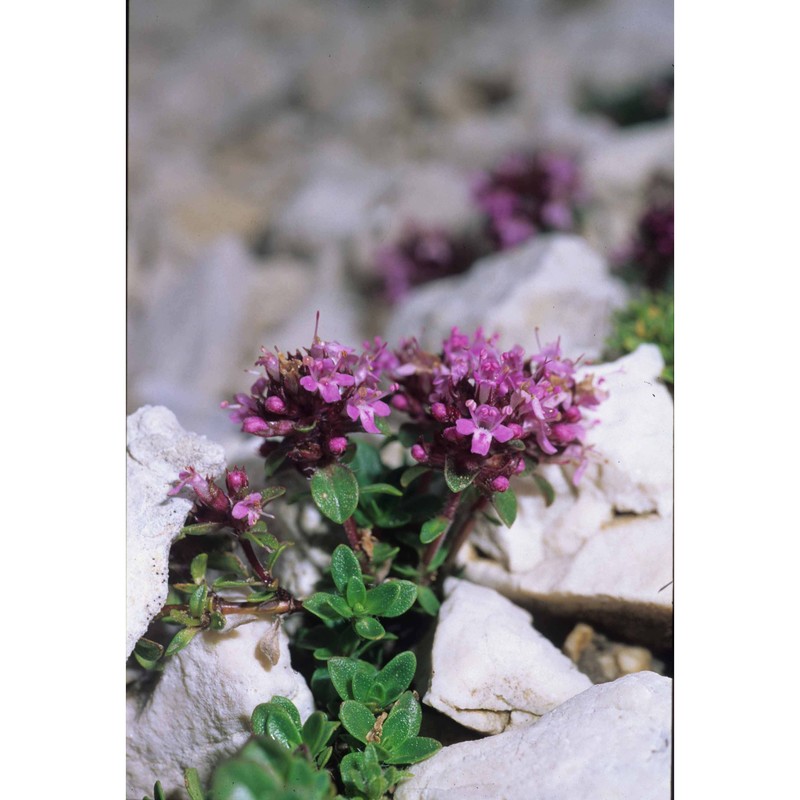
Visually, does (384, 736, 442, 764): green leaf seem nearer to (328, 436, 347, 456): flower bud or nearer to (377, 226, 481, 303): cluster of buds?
(328, 436, 347, 456): flower bud

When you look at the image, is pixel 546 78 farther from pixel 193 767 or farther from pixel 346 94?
pixel 193 767

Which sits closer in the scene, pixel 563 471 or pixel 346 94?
pixel 563 471

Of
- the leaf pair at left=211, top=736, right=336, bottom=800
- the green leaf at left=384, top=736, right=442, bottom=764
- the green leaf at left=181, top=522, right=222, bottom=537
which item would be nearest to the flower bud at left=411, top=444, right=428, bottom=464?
the green leaf at left=181, top=522, right=222, bottom=537

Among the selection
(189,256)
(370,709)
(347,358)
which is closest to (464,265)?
(189,256)

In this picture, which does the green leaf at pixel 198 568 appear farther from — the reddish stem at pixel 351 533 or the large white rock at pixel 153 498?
the reddish stem at pixel 351 533

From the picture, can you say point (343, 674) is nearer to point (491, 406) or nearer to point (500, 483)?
point (500, 483)

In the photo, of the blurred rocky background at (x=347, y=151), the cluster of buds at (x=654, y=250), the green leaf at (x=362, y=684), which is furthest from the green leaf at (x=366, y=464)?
the cluster of buds at (x=654, y=250)

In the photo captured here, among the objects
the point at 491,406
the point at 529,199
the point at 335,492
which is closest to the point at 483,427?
the point at 491,406
